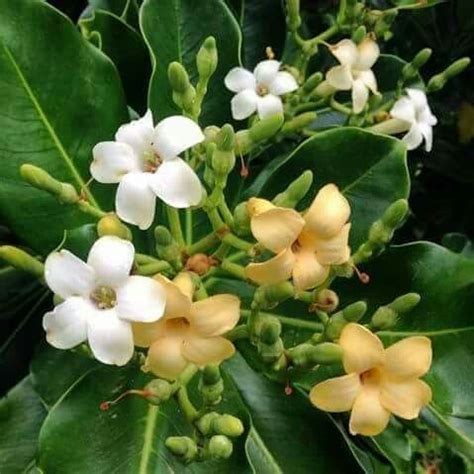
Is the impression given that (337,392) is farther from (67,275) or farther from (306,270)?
(67,275)

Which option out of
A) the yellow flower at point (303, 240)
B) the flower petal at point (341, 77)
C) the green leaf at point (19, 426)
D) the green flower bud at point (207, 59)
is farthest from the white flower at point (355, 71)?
the green leaf at point (19, 426)

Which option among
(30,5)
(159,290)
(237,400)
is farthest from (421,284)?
(30,5)

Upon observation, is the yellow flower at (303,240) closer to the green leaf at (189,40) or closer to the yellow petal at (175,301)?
the yellow petal at (175,301)

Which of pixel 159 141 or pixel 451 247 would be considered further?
pixel 451 247

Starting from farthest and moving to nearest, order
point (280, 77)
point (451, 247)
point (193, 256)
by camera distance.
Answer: point (451, 247), point (280, 77), point (193, 256)

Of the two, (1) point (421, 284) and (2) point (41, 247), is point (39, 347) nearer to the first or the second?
(2) point (41, 247)

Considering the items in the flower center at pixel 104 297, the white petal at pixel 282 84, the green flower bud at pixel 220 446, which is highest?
the white petal at pixel 282 84

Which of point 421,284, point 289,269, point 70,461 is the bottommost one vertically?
point 70,461
